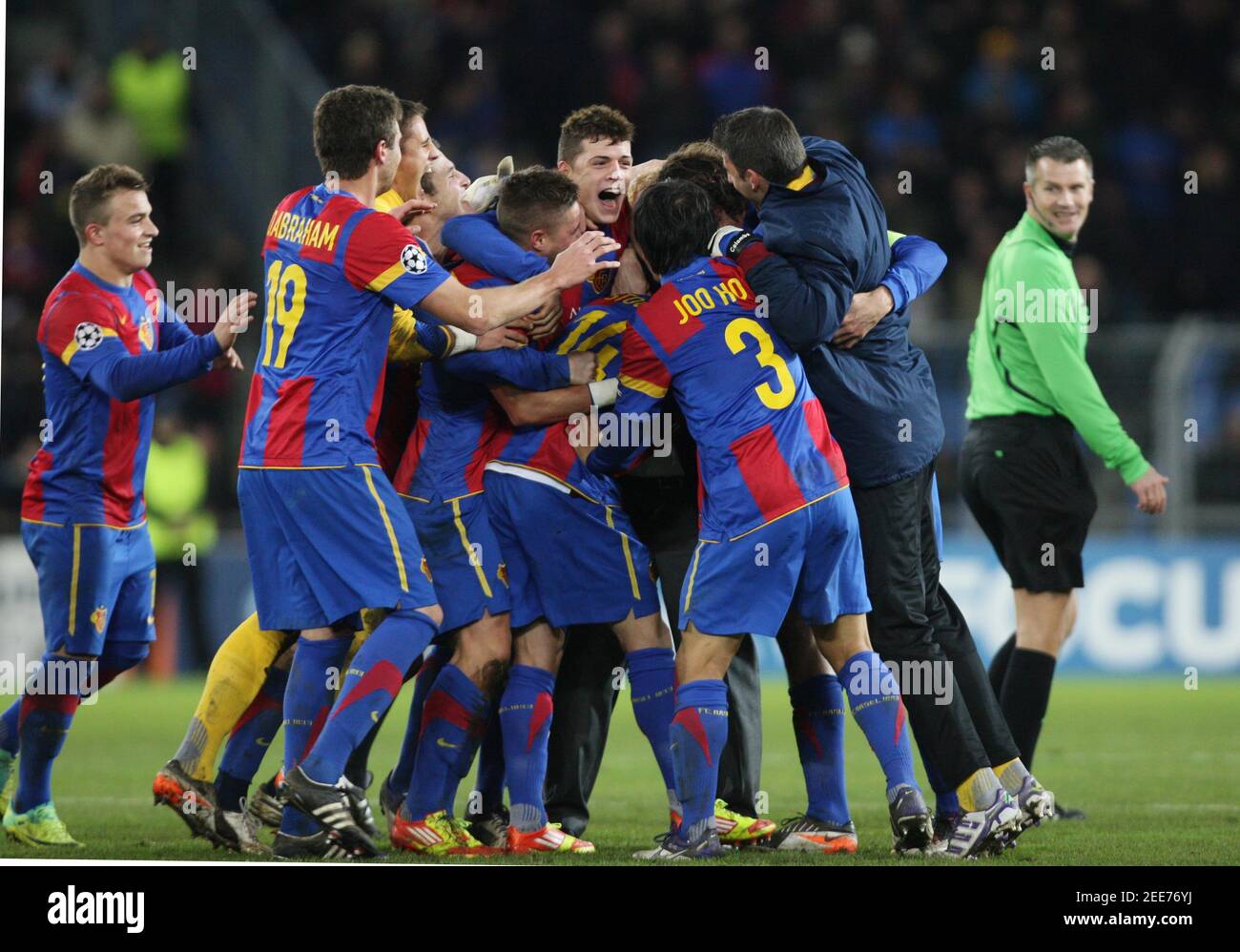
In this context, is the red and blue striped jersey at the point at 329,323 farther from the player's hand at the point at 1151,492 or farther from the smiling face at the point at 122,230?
the player's hand at the point at 1151,492

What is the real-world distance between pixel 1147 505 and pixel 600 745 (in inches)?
91.6

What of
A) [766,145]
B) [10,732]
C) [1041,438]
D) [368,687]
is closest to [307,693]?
[368,687]

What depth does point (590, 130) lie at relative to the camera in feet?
20.3

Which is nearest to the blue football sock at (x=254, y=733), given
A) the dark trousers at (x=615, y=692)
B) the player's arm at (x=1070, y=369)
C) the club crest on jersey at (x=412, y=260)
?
the dark trousers at (x=615, y=692)

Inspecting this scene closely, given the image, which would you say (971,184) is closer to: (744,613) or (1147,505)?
(1147,505)

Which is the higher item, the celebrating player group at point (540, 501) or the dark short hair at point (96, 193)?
the dark short hair at point (96, 193)

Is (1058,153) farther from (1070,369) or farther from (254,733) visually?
(254,733)

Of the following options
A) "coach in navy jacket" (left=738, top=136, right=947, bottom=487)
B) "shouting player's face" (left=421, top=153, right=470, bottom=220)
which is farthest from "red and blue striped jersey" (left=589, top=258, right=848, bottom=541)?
"shouting player's face" (left=421, top=153, right=470, bottom=220)

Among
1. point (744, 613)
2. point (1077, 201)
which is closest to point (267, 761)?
point (744, 613)

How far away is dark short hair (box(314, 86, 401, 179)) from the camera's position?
210 inches

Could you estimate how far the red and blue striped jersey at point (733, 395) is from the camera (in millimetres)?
5168

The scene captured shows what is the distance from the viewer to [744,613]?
16.8ft

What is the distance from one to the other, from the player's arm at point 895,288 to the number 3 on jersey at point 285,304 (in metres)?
1.71

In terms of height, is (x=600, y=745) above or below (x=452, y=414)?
below
